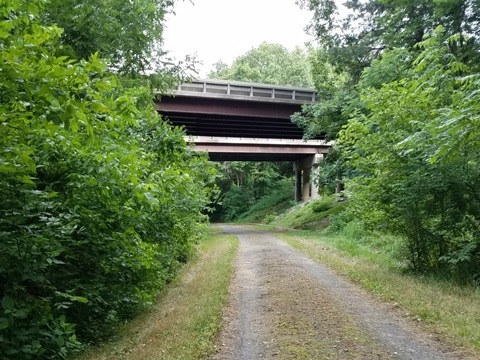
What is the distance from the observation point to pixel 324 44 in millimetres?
24797

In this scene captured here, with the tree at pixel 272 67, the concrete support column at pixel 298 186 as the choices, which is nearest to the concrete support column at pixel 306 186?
the concrete support column at pixel 298 186

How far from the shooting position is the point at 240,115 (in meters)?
30.8

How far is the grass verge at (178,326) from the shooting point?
17.3 ft

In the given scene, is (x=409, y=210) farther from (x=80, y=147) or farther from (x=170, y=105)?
(x=170, y=105)

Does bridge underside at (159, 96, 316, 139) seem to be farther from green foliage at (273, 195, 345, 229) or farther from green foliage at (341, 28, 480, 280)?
green foliage at (341, 28, 480, 280)

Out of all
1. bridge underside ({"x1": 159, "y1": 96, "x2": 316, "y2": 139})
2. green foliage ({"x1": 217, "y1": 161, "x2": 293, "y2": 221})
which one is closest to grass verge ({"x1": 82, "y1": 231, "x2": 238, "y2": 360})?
bridge underside ({"x1": 159, "y1": 96, "x2": 316, "y2": 139})

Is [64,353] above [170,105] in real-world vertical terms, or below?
below

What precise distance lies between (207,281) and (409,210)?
4.75 metres

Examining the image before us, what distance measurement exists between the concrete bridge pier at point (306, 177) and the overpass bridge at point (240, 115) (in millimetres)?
241

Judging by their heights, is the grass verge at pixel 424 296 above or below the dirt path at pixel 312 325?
above

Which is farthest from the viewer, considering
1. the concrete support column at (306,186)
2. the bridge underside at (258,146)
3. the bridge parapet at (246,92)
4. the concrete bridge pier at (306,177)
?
the concrete support column at (306,186)

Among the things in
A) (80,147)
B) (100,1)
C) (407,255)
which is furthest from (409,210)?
(100,1)

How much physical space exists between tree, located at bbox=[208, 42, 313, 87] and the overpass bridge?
28445 mm

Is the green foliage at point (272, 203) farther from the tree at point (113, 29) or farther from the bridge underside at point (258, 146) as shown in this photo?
the tree at point (113, 29)
